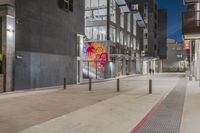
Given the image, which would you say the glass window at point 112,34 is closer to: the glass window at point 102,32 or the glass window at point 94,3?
the glass window at point 102,32

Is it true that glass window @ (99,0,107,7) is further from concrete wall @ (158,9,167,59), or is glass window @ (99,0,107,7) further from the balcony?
concrete wall @ (158,9,167,59)

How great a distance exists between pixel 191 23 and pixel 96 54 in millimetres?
23050

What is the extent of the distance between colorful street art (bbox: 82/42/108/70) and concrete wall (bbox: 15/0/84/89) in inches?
554

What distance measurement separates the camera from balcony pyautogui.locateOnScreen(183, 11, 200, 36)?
20859 mm

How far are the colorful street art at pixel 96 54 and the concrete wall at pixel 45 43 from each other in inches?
554

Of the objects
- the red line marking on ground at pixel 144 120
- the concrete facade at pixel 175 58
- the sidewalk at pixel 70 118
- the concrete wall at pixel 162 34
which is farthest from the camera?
the concrete facade at pixel 175 58

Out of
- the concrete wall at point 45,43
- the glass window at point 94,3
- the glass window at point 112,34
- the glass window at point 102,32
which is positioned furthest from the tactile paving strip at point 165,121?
the glass window at point 94,3

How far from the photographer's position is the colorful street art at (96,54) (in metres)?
42.0

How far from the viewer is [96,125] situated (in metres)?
8.22

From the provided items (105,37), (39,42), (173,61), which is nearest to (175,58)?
(173,61)

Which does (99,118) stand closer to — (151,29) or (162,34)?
(151,29)

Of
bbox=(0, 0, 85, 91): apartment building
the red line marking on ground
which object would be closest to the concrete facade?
bbox=(0, 0, 85, 91): apartment building

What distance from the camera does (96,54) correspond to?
43.0 meters

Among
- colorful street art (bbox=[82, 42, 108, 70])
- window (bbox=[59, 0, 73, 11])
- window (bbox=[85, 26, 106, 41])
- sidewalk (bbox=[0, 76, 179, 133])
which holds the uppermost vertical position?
window (bbox=[59, 0, 73, 11])
